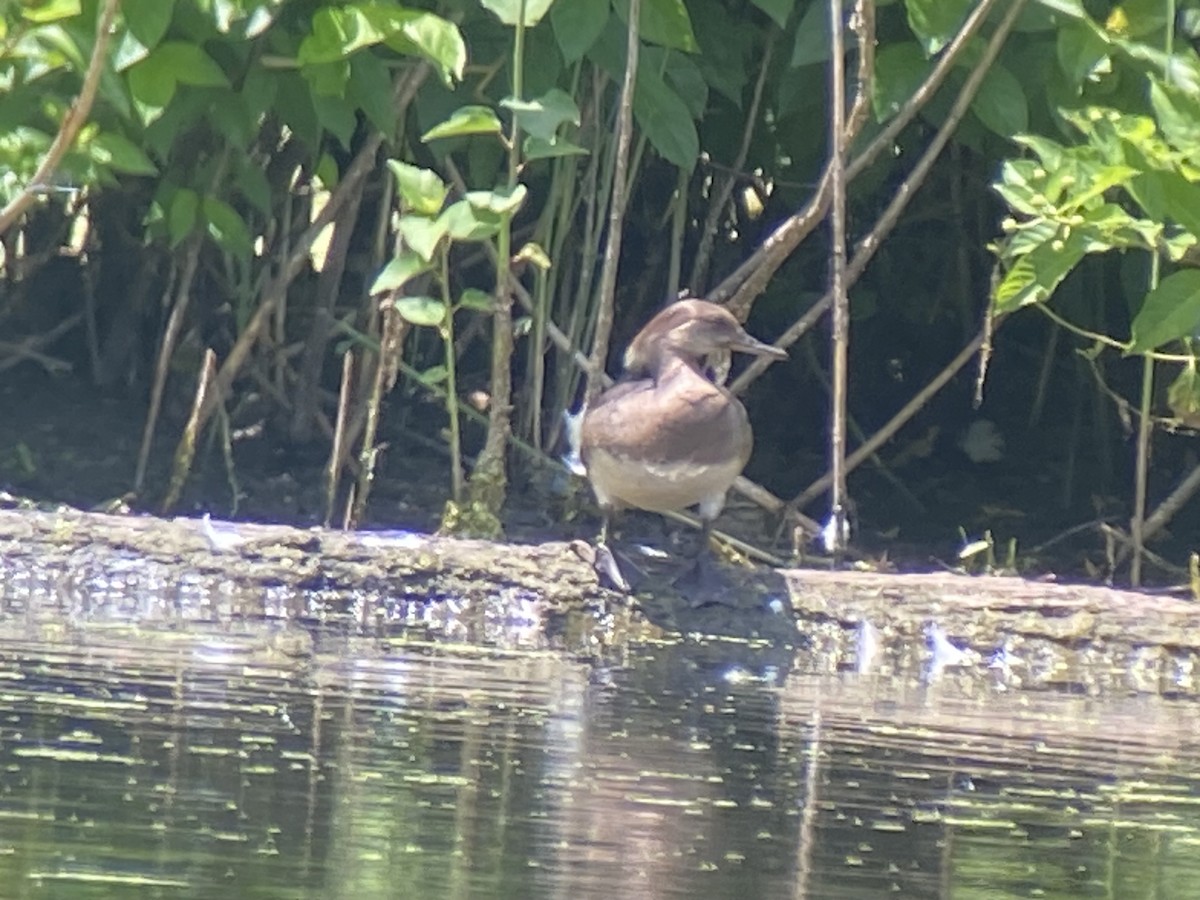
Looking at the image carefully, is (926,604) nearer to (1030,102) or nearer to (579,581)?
(579,581)

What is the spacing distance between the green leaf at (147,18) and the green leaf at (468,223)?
874 mm

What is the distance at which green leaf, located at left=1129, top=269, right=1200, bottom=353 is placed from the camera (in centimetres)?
689

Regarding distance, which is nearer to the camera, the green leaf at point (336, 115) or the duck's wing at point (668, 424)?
the green leaf at point (336, 115)

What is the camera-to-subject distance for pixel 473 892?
13.0 ft

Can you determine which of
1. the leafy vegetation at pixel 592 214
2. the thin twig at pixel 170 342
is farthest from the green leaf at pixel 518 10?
the thin twig at pixel 170 342

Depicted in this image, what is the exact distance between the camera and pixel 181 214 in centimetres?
777

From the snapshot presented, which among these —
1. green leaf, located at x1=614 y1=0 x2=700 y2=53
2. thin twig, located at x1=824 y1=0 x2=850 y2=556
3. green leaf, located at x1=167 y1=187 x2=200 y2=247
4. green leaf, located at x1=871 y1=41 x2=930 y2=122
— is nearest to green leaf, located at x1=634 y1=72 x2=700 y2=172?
green leaf, located at x1=614 y1=0 x2=700 y2=53

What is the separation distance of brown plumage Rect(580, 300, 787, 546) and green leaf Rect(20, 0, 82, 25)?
1.89 metres

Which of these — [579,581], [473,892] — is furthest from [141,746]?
[579,581]

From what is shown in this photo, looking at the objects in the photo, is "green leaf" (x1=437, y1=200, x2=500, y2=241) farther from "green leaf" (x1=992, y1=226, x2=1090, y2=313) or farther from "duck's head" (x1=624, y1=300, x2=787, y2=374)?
"green leaf" (x1=992, y1=226, x2=1090, y2=313)

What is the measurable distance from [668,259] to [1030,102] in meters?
1.89

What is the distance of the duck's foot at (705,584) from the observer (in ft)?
23.5

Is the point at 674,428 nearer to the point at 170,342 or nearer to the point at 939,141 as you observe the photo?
the point at 939,141

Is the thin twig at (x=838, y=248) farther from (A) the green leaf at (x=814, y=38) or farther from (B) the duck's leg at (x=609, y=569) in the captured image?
(B) the duck's leg at (x=609, y=569)
